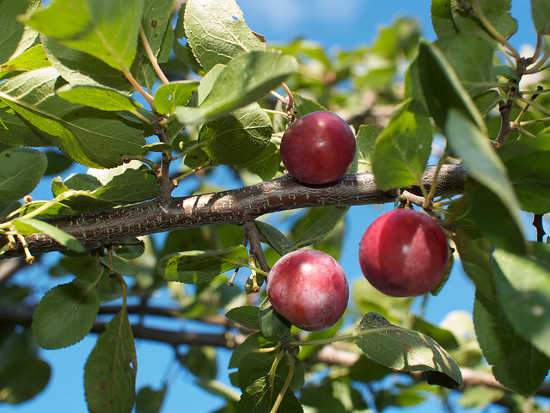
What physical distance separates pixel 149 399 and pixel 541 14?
5.86ft

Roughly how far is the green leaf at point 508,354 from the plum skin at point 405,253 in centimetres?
16

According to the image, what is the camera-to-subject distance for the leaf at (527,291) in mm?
720

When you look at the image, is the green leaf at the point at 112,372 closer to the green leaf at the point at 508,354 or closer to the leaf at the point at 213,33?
the leaf at the point at 213,33

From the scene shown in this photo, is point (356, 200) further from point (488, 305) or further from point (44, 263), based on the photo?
point (44, 263)

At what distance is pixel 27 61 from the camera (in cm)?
114

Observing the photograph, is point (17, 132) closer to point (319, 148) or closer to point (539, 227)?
point (319, 148)

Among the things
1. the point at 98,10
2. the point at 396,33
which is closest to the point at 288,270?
the point at 98,10

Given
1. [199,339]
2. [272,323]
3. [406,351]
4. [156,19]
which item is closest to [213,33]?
[156,19]

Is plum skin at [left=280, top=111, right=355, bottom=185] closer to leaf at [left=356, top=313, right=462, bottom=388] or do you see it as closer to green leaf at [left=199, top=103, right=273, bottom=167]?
green leaf at [left=199, top=103, right=273, bottom=167]

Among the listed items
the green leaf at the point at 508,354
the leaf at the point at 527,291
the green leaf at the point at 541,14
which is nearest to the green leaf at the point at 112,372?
the green leaf at the point at 508,354

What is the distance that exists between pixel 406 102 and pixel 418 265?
233 mm

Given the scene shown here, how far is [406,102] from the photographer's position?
874 mm

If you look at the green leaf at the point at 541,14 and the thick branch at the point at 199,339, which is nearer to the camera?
the green leaf at the point at 541,14

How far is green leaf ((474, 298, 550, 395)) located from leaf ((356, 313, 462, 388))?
7 cm
